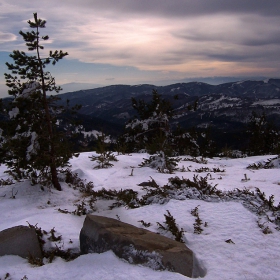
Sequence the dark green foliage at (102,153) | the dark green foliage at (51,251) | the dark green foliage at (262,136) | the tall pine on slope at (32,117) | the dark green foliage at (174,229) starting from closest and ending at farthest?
the dark green foliage at (51,251), the dark green foliage at (174,229), the tall pine on slope at (32,117), the dark green foliage at (102,153), the dark green foliage at (262,136)

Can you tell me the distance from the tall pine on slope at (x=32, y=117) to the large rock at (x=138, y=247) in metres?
4.71

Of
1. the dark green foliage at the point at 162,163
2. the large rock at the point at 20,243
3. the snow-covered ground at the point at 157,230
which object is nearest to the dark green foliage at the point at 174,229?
the snow-covered ground at the point at 157,230

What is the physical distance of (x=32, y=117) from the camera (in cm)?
860

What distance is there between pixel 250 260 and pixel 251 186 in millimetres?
5079

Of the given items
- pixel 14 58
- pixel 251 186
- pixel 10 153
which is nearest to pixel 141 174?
pixel 251 186

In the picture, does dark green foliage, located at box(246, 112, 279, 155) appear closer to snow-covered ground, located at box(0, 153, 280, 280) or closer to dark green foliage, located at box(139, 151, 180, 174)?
dark green foliage, located at box(139, 151, 180, 174)

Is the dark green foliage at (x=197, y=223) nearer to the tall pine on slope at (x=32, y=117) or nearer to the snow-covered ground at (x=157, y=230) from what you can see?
the snow-covered ground at (x=157, y=230)

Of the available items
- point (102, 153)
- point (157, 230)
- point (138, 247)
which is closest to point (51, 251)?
point (138, 247)

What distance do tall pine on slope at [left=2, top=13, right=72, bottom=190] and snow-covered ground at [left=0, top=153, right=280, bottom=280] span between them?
1511mm

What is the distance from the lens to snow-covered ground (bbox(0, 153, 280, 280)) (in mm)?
3832

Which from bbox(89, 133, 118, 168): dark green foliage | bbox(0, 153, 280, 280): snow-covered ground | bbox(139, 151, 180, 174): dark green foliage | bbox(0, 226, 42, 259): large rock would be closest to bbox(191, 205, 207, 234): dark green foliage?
bbox(0, 153, 280, 280): snow-covered ground

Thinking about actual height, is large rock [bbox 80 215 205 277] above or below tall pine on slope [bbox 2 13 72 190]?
below

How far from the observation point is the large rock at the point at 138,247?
3854 millimetres

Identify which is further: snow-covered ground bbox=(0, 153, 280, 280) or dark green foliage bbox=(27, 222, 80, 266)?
dark green foliage bbox=(27, 222, 80, 266)
